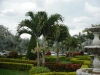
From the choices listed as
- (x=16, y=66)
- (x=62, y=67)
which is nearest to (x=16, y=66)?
(x=16, y=66)

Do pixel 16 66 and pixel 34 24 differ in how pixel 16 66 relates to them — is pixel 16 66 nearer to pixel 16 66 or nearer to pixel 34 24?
pixel 16 66

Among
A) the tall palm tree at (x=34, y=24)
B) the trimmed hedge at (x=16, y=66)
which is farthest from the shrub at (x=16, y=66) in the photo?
the tall palm tree at (x=34, y=24)

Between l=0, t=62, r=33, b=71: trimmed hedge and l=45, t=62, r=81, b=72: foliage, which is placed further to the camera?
l=0, t=62, r=33, b=71: trimmed hedge

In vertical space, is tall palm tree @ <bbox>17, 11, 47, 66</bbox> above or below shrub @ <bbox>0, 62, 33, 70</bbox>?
above

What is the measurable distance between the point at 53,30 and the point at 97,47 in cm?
1044

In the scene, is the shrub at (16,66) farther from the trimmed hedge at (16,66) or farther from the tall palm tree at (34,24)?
the tall palm tree at (34,24)

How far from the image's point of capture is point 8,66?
21.7 m

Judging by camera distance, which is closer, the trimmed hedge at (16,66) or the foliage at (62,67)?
the foliage at (62,67)

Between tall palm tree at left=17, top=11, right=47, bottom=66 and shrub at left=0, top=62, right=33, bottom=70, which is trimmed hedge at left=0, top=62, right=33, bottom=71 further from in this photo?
tall palm tree at left=17, top=11, right=47, bottom=66

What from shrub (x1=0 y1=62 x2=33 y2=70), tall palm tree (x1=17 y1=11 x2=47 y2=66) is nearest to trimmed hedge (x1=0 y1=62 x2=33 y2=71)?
shrub (x1=0 y1=62 x2=33 y2=70)

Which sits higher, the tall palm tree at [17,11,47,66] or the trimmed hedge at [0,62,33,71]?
the tall palm tree at [17,11,47,66]

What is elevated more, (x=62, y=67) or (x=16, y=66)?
(x=16, y=66)

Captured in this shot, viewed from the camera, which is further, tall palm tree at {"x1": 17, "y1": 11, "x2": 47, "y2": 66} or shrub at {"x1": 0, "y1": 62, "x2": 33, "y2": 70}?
shrub at {"x1": 0, "y1": 62, "x2": 33, "y2": 70}

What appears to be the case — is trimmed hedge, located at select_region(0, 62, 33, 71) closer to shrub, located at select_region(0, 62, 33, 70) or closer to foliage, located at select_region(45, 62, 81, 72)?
shrub, located at select_region(0, 62, 33, 70)
